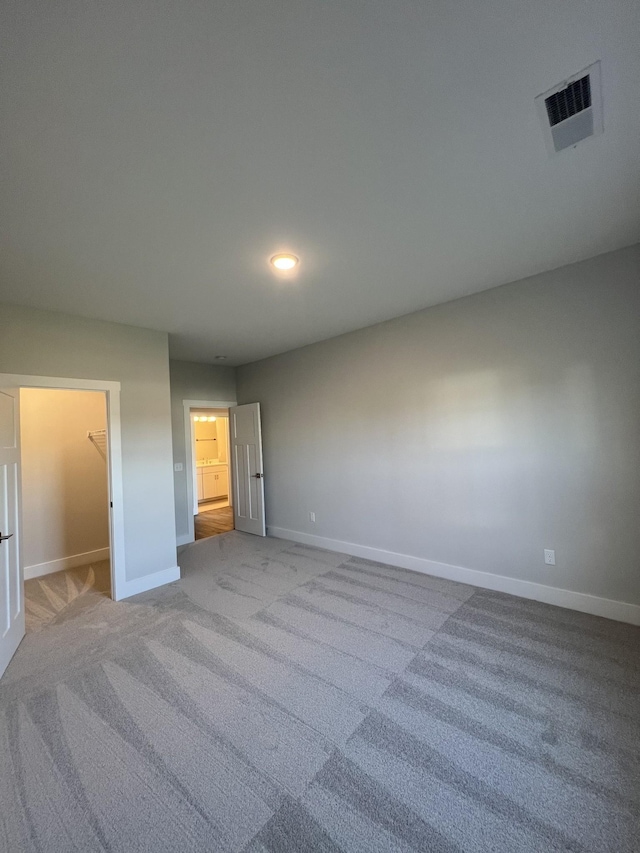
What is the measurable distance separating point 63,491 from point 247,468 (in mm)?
2413

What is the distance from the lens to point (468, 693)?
190 centimetres

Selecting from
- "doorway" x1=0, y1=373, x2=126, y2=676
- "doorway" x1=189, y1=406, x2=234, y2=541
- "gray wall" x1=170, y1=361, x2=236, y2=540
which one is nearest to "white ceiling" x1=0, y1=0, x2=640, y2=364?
"doorway" x1=0, y1=373, x2=126, y2=676

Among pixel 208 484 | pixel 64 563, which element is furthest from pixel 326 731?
pixel 208 484

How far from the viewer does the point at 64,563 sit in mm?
4215

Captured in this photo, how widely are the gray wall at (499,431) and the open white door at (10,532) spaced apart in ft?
9.99

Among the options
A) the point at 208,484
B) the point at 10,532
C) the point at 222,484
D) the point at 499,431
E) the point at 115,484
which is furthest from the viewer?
the point at 222,484

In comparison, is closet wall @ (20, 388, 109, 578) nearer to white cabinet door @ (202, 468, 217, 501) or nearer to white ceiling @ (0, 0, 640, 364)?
white ceiling @ (0, 0, 640, 364)

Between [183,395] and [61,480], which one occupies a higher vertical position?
[183,395]

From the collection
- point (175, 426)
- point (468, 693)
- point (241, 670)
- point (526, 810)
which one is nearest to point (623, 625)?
point (468, 693)

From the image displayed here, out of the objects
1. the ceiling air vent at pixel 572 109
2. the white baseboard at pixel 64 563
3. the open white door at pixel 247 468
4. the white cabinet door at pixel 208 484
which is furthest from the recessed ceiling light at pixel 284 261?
the white cabinet door at pixel 208 484

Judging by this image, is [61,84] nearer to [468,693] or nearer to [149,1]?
[149,1]

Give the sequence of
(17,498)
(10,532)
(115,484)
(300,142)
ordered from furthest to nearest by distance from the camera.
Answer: (115,484) → (17,498) → (10,532) → (300,142)

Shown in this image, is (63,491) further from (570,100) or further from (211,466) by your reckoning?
(570,100)

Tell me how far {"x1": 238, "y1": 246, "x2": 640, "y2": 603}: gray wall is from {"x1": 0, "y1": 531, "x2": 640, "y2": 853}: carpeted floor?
58 cm
